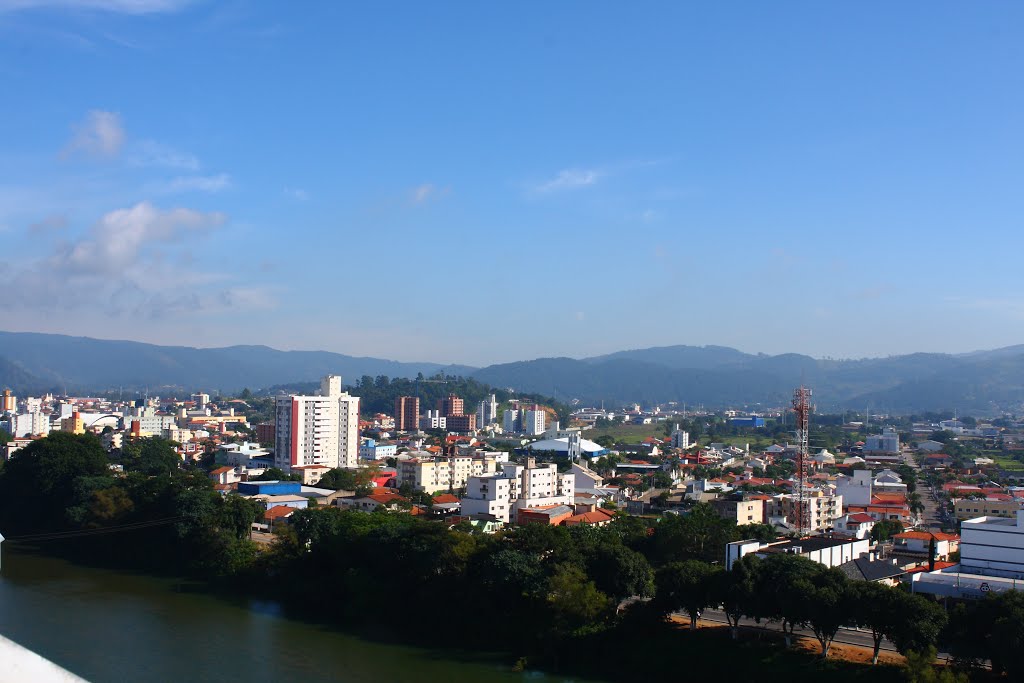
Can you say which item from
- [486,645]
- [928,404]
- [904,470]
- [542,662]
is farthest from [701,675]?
[928,404]

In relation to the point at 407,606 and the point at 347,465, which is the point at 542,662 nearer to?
the point at 407,606

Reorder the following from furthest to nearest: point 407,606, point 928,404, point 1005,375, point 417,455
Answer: point 1005,375
point 928,404
point 417,455
point 407,606

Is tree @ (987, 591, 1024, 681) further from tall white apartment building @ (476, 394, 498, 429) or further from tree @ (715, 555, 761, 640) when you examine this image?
tall white apartment building @ (476, 394, 498, 429)

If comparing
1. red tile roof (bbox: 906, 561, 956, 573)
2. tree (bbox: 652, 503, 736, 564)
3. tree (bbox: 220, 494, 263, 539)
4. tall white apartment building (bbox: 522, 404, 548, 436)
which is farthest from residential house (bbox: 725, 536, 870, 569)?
tall white apartment building (bbox: 522, 404, 548, 436)

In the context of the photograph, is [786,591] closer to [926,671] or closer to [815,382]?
[926,671]

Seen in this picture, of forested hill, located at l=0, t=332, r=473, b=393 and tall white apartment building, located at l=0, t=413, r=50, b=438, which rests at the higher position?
forested hill, located at l=0, t=332, r=473, b=393

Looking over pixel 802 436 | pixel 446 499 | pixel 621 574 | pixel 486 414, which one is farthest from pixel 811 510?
pixel 486 414
